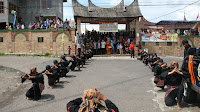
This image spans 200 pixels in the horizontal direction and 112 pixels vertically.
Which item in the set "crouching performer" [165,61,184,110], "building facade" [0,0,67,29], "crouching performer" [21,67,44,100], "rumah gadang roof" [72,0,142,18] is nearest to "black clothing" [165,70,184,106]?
"crouching performer" [165,61,184,110]

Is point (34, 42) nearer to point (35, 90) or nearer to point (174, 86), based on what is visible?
point (35, 90)

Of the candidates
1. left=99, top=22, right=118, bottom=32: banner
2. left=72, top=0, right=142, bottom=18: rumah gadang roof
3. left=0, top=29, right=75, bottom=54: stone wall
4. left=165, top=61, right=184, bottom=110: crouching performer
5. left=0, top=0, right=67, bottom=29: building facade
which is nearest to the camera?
left=165, top=61, right=184, bottom=110: crouching performer

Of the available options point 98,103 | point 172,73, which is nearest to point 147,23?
point 172,73

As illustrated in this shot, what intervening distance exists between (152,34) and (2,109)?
2431 centimetres

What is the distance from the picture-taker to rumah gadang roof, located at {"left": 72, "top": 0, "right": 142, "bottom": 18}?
2685cm

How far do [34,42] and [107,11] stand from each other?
10.3 metres

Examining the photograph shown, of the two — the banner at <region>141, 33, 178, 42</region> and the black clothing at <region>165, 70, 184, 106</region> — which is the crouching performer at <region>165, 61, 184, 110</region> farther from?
the banner at <region>141, 33, 178, 42</region>

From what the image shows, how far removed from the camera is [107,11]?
90.5 feet

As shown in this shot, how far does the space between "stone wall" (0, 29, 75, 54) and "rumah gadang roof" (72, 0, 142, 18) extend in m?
2.82

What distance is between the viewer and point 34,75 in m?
7.56

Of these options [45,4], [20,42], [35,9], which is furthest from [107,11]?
[35,9]

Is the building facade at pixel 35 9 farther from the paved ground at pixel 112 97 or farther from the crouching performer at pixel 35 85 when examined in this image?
the crouching performer at pixel 35 85

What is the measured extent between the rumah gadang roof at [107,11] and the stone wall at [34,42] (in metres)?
2.82

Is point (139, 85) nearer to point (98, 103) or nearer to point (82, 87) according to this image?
point (82, 87)
